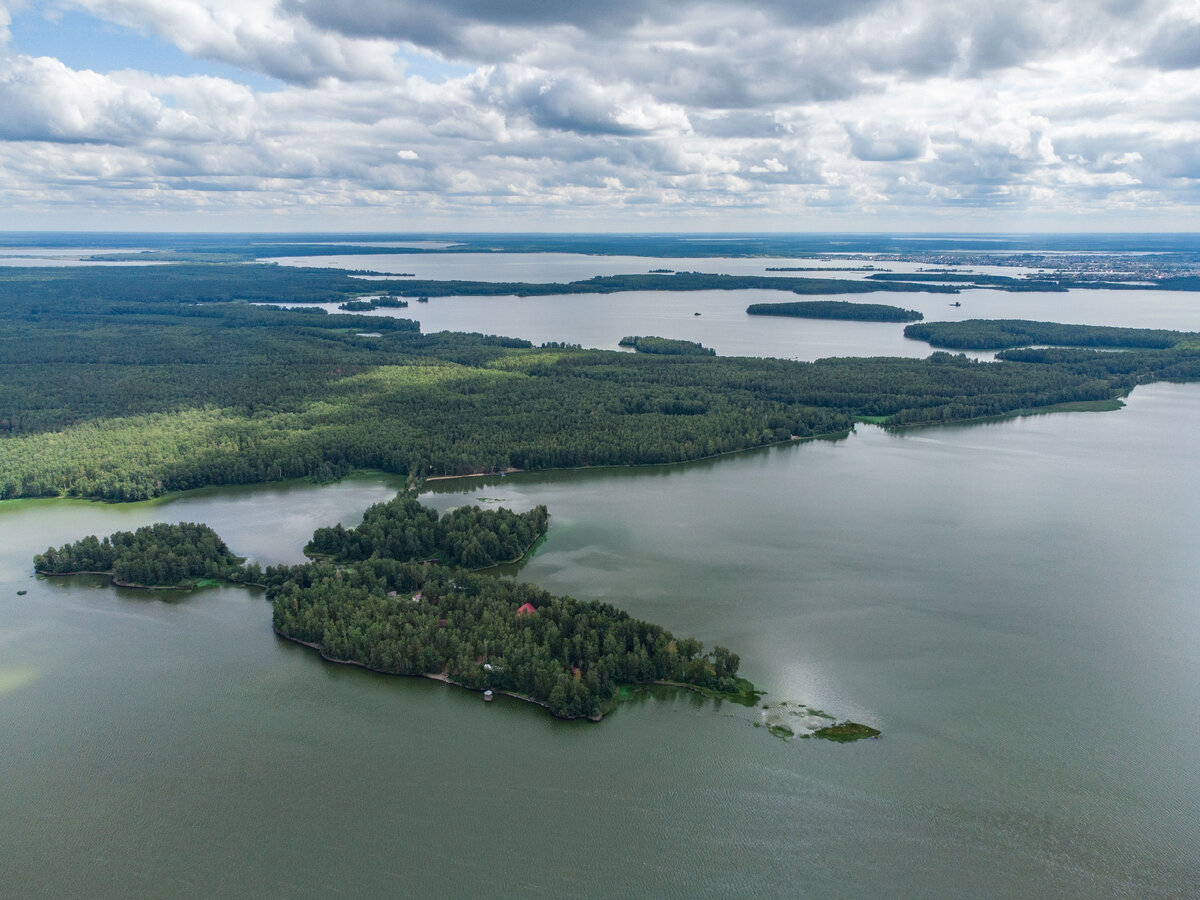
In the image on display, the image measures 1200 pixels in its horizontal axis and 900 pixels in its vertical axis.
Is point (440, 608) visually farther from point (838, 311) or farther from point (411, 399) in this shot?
point (838, 311)

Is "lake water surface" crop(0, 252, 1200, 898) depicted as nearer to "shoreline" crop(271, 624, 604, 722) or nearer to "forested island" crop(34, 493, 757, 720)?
"shoreline" crop(271, 624, 604, 722)

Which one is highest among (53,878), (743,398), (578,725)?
(743,398)

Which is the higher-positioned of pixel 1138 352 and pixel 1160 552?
pixel 1138 352

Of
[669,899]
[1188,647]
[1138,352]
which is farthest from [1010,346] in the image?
[669,899]

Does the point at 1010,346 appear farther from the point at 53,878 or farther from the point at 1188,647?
the point at 53,878

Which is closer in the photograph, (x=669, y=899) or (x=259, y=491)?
(x=669, y=899)

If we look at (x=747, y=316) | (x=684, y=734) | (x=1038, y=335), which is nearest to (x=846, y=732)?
(x=684, y=734)

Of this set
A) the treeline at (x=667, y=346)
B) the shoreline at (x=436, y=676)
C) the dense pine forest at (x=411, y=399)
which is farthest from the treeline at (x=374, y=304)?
the shoreline at (x=436, y=676)

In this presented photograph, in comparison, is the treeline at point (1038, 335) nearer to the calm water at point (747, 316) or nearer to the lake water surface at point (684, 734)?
the calm water at point (747, 316)
